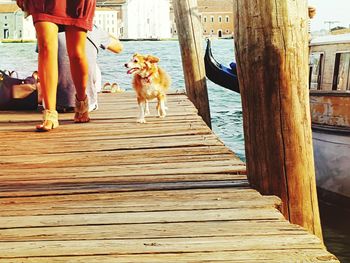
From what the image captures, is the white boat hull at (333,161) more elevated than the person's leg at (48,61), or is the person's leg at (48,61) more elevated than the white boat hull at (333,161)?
the person's leg at (48,61)

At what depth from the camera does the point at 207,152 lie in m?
3.84

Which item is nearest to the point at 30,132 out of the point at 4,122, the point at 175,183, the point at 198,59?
the point at 4,122

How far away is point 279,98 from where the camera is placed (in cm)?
269

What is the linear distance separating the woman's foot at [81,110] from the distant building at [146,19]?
107970mm

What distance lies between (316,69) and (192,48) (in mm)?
1889

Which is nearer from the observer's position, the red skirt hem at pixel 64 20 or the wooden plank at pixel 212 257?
the wooden plank at pixel 212 257

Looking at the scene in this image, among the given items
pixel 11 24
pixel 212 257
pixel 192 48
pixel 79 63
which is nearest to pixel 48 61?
pixel 79 63

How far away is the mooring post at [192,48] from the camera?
8.16 metres

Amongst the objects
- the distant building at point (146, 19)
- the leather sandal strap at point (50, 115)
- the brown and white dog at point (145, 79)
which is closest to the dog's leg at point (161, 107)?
the brown and white dog at point (145, 79)

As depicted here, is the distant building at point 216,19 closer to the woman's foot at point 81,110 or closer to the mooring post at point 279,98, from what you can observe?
the woman's foot at point 81,110

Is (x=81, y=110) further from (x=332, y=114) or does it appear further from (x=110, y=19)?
(x=110, y=19)

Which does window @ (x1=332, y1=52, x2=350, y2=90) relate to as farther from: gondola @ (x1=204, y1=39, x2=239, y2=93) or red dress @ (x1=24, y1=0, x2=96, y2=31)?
gondola @ (x1=204, y1=39, x2=239, y2=93)

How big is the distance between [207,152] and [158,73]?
1996 mm

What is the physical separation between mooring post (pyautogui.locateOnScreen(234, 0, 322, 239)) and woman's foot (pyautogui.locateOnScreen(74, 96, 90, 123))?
8.88 feet
